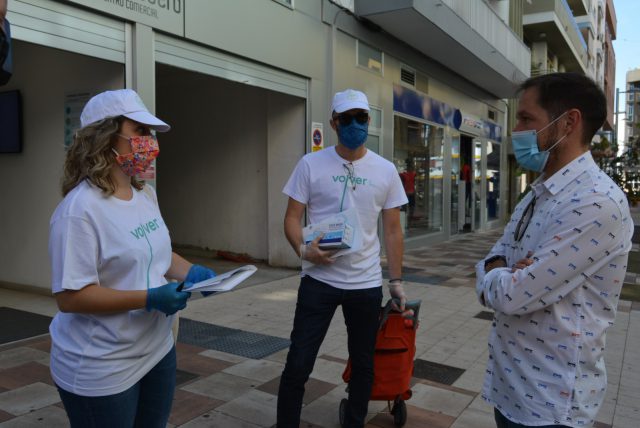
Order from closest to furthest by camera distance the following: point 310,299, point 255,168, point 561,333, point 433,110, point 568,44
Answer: point 561,333, point 310,299, point 255,168, point 433,110, point 568,44

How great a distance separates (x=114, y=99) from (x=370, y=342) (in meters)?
1.85

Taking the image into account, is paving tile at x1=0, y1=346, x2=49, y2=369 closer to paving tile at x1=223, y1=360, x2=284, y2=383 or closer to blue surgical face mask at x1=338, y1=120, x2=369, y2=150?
paving tile at x1=223, y1=360, x2=284, y2=383

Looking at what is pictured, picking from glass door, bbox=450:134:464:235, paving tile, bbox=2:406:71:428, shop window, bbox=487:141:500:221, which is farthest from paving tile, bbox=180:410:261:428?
shop window, bbox=487:141:500:221

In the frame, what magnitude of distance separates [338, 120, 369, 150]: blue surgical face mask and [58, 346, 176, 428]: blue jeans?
148 cm

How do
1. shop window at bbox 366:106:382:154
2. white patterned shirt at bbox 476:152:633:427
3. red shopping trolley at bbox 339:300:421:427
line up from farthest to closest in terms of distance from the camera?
shop window at bbox 366:106:382:154 < red shopping trolley at bbox 339:300:421:427 < white patterned shirt at bbox 476:152:633:427

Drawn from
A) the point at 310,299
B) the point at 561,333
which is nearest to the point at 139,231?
the point at 310,299

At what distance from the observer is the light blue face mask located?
1828mm

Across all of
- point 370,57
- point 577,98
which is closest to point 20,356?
point 577,98

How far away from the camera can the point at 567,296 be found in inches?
65.1

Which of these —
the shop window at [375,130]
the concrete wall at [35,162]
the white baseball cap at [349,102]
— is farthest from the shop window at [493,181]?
the white baseball cap at [349,102]

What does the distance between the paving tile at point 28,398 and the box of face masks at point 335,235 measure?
2.25m

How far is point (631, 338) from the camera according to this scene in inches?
222

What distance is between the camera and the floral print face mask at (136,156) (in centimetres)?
191

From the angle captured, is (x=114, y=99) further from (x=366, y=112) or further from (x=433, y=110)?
(x=433, y=110)
